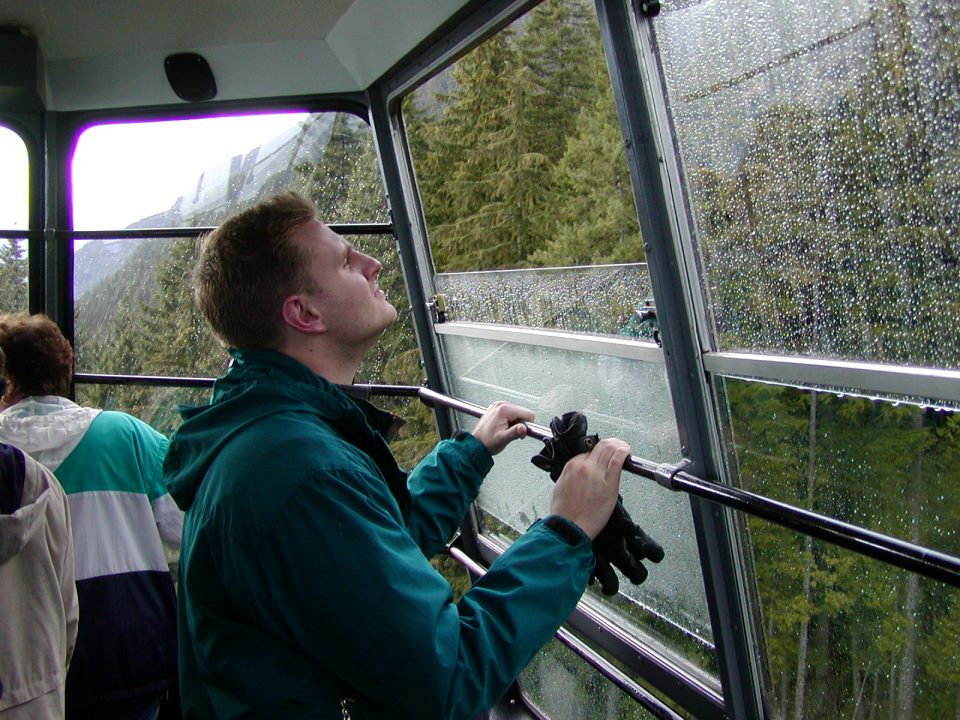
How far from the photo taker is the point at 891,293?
1500 mm

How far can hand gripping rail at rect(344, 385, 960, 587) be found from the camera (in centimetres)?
120

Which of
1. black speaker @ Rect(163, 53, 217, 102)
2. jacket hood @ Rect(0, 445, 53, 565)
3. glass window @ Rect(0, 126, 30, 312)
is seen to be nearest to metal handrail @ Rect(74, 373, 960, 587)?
jacket hood @ Rect(0, 445, 53, 565)

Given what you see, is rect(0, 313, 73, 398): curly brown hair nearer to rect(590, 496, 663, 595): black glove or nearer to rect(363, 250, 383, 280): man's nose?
rect(363, 250, 383, 280): man's nose

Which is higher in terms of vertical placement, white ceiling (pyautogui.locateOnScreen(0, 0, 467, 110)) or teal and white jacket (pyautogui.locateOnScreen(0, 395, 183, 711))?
white ceiling (pyautogui.locateOnScreen(0, 0, 467, 110))

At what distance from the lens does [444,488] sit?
1767 millimetres

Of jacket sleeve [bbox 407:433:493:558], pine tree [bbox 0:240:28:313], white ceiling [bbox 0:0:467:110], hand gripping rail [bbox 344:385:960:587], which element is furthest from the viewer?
pine tree [bbox 0:240:28:313]

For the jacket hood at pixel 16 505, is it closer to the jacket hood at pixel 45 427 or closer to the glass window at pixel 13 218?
the jacket hood at pixel 45 427

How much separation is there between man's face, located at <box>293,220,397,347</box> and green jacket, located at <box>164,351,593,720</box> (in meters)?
0.21

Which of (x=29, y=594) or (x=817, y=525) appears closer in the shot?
(x=817, y=525)

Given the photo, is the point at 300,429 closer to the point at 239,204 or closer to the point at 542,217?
the point at 542,217

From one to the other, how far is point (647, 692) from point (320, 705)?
1.59 m

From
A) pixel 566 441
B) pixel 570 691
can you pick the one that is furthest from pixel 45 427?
pixel 570 691

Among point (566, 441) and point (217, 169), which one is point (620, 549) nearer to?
point (566, 441)

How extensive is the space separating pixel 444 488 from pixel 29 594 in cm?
99
